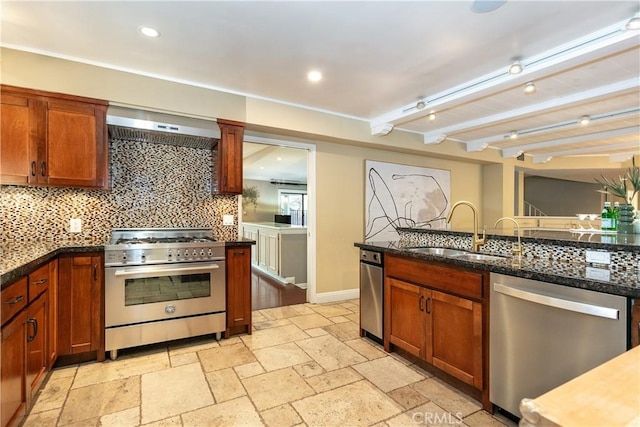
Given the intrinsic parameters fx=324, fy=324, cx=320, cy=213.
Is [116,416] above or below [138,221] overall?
below

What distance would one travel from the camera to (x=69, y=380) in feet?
7.75

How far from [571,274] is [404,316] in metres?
1.27

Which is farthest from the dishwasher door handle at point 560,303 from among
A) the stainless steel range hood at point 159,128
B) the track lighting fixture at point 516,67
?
the stainless steel range hood at point 159,128

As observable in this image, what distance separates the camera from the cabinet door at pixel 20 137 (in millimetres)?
2521

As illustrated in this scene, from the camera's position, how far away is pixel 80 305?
8.50 feet

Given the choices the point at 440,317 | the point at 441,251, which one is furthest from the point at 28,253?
the point at 441,251

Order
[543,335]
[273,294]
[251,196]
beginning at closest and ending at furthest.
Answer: [543,335]
[273,294]
[251,196]

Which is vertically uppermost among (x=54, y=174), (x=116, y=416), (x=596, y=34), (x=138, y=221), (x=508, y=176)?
(x=596, y=34)

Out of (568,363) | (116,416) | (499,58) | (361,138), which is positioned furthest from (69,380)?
(499,58)

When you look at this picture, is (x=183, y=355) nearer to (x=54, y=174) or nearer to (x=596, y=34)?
(x=54, y=174)

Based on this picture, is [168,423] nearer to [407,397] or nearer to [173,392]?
[173,392]

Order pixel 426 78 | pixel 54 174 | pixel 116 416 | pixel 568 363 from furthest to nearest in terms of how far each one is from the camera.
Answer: pixel 426 78 → pixel 54 174 → pixel 116 416 → pixel 568 363

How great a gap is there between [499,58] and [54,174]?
12.7 feet

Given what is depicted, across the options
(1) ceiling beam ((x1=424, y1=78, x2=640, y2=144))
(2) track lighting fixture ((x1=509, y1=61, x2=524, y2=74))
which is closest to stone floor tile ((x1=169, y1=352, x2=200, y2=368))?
(2) track lighting fixture ((x1=509, y1=61, x2=524, y2=74))
